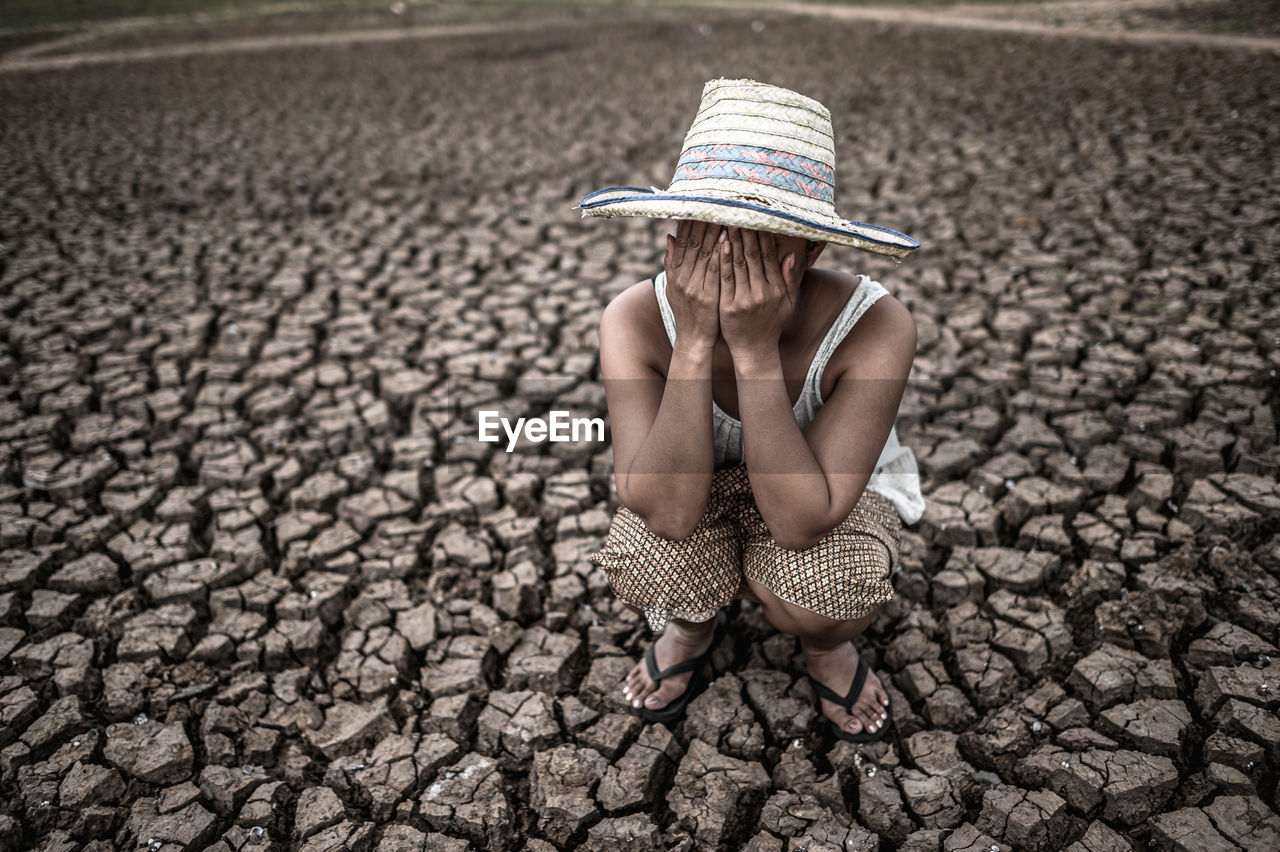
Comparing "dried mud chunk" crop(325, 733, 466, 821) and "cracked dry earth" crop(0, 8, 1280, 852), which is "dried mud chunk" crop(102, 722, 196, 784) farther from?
"dried mud chunk" crop(325, 733, 466, 821)

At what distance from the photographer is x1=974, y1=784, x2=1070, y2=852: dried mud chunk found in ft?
5.38

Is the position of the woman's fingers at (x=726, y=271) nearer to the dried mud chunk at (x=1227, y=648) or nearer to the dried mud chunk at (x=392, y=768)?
the dried mud chunk at (x=392, y=768)

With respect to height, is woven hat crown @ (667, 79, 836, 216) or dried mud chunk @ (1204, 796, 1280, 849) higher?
woven hat crown @ (667, 79, 836, 216)

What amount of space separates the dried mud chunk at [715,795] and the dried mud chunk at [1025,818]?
0.51 metres

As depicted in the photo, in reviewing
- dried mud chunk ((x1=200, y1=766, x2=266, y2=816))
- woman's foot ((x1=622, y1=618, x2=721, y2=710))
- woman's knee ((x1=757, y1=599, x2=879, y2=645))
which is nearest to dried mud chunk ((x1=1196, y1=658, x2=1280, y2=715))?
woman's knee ((x1=757, y1=599, x2=879, y2=645))

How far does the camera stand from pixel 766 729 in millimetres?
1928

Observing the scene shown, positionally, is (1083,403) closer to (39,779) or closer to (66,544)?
(39,779)

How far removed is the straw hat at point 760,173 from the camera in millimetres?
1342

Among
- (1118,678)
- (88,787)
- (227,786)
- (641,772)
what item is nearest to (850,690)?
(641,772)

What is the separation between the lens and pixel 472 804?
1781mm

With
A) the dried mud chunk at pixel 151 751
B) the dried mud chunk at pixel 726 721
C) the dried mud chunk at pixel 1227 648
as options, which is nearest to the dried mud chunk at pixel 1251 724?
the dried mud chunk at pixel 1227 648

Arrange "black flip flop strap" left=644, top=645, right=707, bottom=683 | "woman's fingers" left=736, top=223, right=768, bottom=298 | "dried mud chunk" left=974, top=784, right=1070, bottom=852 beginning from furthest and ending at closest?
1. "black flip flop strap" left=644, top=645, right=707, bottom=683
2. "dried mud chunk" left=974, top=784, right=1070, bottom=852
3. "woman's fingers" left=736, top=223, right=768, bottom=298

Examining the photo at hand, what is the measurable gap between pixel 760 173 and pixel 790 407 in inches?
18.3

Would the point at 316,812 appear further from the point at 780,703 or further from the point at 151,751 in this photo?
the point at 780,703
